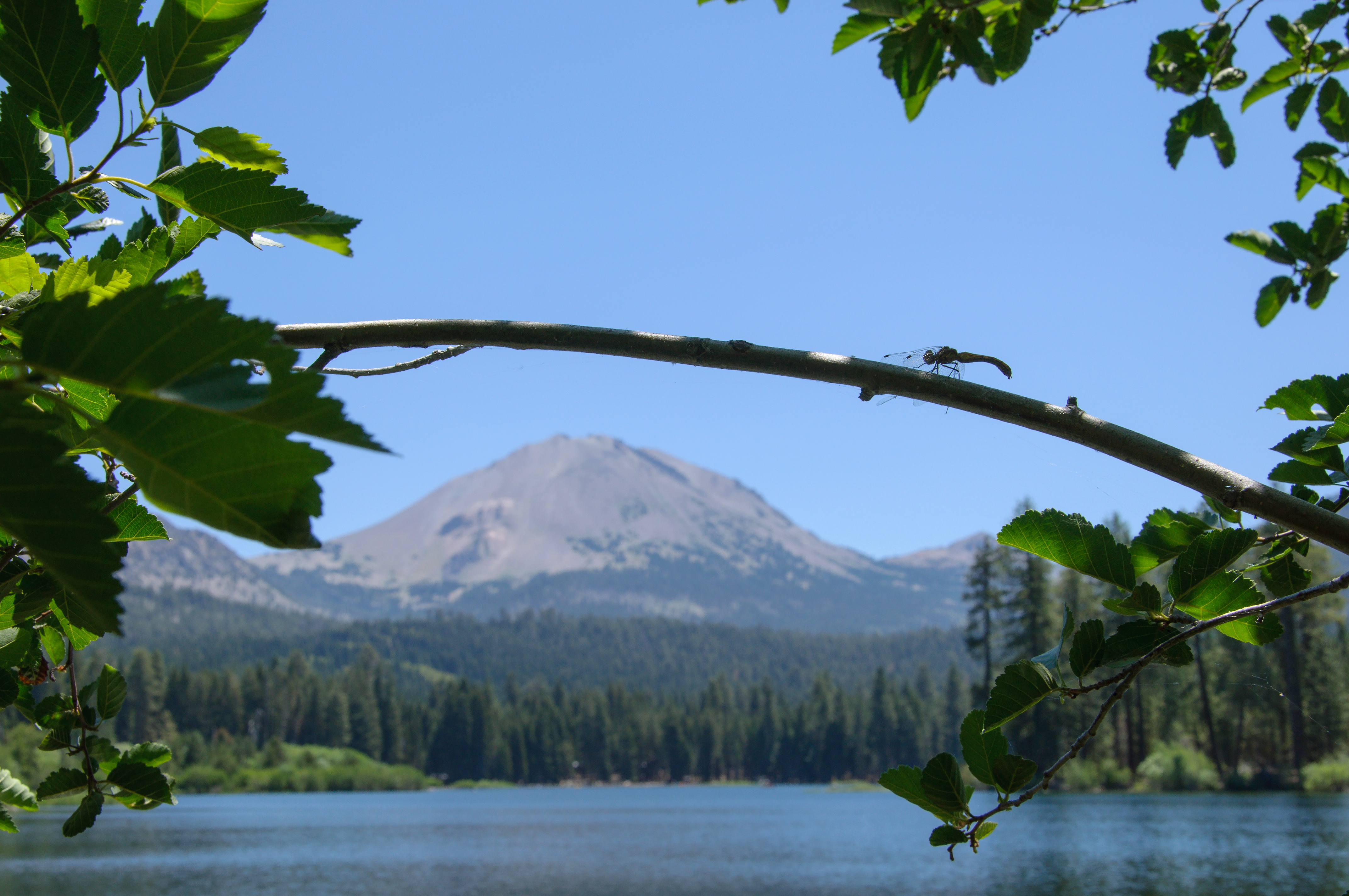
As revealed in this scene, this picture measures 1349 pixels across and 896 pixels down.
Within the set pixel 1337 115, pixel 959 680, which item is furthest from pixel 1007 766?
pixel 959 680

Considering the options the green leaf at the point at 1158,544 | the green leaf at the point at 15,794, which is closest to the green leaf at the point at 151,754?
the green leaf at the point at 15,794

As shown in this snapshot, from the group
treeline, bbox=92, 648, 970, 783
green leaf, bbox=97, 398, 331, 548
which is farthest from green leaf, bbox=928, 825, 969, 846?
treeline, bbox=92, 648, 970, 783

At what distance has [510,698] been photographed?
154m

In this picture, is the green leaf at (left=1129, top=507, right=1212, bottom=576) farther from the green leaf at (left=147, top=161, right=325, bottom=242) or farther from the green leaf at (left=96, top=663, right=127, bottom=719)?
the green leaf at (left=96, top=663, right=127, bottom=719)

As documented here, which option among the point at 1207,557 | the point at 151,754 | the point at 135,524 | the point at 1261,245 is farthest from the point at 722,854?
the point at 135,524

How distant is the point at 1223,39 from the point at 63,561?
332cm

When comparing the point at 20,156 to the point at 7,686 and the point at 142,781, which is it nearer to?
the point at 7,686

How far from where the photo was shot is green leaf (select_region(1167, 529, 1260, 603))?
1238 mm

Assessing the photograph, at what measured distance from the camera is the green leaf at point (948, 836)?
138 centimetres

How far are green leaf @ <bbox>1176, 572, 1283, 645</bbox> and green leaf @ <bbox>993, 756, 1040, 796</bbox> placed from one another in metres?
0.33

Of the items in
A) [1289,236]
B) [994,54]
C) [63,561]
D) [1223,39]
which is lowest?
[63,561]

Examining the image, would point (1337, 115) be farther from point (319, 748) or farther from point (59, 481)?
point (319, 748)

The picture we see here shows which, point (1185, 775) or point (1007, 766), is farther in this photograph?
point (1185, 775)

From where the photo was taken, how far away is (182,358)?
56 centimetres
